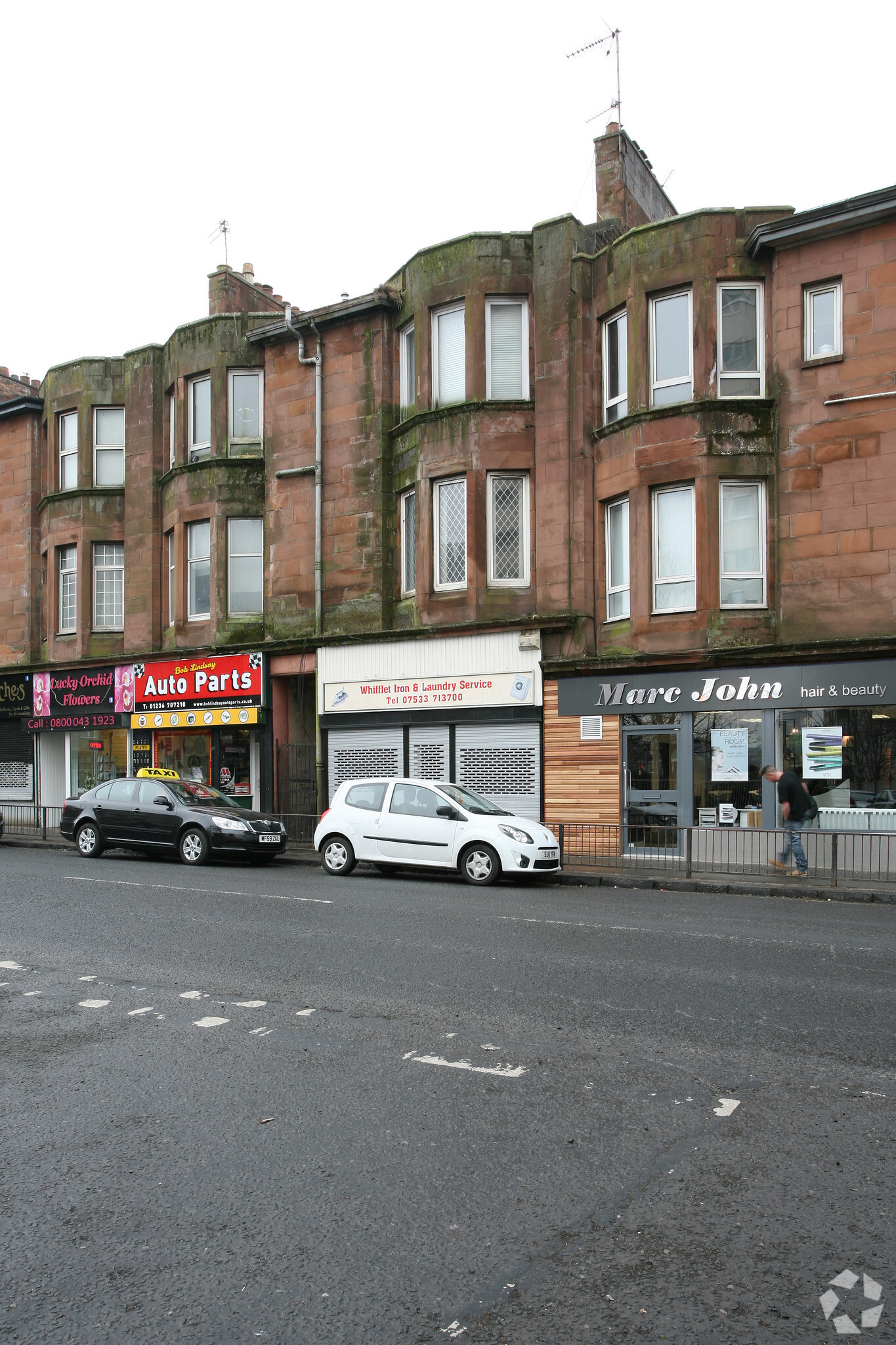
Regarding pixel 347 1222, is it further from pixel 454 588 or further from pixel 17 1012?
pixel 454 588

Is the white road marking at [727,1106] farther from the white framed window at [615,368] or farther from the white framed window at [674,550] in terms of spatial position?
the white framed window at [615,368]

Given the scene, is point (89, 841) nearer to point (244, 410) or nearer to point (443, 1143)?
point (244, 410)

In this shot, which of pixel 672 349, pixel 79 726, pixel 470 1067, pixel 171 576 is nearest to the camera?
pixel 470 1067

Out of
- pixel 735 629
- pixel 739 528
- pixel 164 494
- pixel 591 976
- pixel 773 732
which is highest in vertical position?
pixel 164 494

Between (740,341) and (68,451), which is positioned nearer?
(740,341)

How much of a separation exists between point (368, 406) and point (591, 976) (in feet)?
57.0

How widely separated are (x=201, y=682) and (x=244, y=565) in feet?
9.75

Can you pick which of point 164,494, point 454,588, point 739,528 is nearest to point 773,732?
point 739,528

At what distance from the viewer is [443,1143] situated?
4.68m

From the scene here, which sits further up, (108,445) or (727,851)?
(108,445)

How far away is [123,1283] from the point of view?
352 cm

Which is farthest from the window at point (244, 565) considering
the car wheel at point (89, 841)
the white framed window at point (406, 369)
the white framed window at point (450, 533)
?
the car wheel at point (89, 841)

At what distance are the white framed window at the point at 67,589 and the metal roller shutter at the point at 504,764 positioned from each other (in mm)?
12899

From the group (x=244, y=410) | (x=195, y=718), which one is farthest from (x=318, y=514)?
(x=195, y=718)
